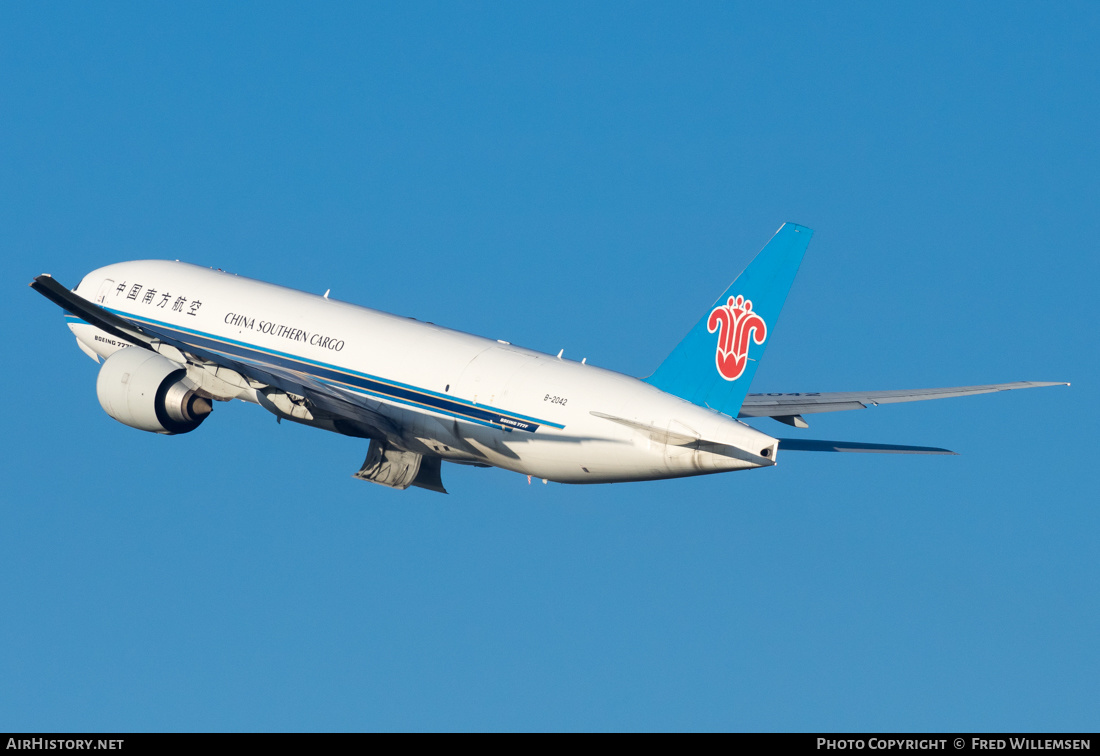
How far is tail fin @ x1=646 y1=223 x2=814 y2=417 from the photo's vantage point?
3469 cm

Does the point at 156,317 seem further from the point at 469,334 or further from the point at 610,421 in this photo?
the point at 610,421

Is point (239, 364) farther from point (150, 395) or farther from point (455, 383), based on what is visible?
point (455, 383)

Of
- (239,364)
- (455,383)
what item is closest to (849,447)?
(455,383)

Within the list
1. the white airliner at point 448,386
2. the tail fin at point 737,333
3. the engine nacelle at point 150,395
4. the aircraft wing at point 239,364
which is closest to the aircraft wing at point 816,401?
the white airliner at point 448,386

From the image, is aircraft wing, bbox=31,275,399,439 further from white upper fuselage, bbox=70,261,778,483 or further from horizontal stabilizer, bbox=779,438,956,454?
horizontal stabilizer, bbox=779,438,956,454

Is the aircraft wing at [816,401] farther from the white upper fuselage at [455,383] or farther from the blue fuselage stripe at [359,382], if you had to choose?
the blue fuselage stripe at [359,382]

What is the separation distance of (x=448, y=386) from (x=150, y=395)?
810 centimetres

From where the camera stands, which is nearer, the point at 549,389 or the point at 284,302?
the point at 549,389

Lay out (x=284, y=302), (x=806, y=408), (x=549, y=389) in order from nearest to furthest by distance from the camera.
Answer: (x=549, y=389) < (x=806, y=408) < (x=284, y=302)

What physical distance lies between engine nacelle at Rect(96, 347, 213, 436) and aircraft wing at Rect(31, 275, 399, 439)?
4.20ft

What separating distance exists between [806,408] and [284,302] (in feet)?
50.7

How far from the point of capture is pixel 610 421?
36.2m
